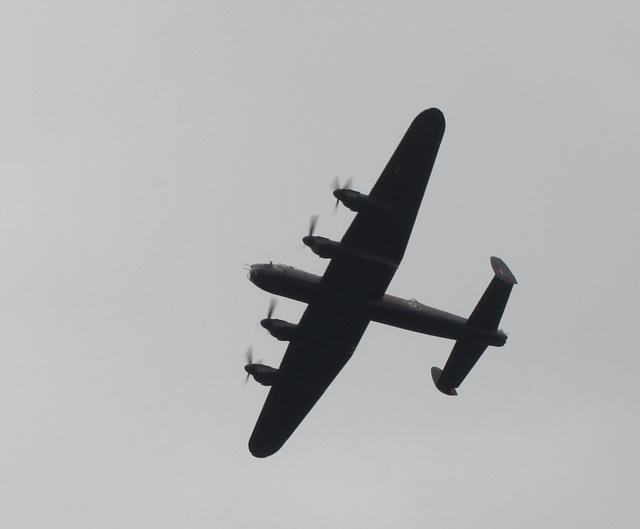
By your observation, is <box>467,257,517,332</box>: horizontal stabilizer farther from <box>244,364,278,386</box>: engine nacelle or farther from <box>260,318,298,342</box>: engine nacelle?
<box>244,364,278,386</box>: engine nacelle

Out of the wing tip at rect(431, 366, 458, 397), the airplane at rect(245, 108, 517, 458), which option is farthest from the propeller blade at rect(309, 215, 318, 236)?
the wing tip at rect(431, 366, 458, 397)

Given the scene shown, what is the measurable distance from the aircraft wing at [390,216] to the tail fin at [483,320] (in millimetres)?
4163

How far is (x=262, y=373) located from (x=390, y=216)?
904cm

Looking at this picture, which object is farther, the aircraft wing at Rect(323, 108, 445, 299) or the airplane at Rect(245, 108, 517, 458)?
the airplane at Rect(245, 108, 517, 458)

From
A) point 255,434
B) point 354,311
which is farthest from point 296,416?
point 354,311

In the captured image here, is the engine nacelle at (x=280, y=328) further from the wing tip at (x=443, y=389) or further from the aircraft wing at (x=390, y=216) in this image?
the wing tip at (x=443, y=389)

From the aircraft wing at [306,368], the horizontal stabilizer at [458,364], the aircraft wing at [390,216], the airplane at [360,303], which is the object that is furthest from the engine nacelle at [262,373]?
the horizontal stabilizer at [458,364]

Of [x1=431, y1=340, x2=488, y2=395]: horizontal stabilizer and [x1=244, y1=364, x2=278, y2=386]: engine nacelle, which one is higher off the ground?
[x1=431, y1=340, x2=488, y2=395]: horizontal stabilizer

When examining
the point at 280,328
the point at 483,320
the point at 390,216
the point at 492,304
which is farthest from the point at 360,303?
the point at 492,304

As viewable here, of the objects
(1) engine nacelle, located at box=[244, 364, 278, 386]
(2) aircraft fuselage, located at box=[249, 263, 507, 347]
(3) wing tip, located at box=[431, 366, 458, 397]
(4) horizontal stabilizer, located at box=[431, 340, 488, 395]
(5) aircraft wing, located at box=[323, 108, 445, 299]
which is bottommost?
(1) engine nacelle, located at box=[244, 364, 278, 386]

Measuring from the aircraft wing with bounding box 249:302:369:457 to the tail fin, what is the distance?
13.3 ft

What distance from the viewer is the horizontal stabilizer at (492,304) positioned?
37.0 m

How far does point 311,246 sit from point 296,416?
9.30 m

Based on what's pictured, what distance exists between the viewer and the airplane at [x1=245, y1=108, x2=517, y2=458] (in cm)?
3419
